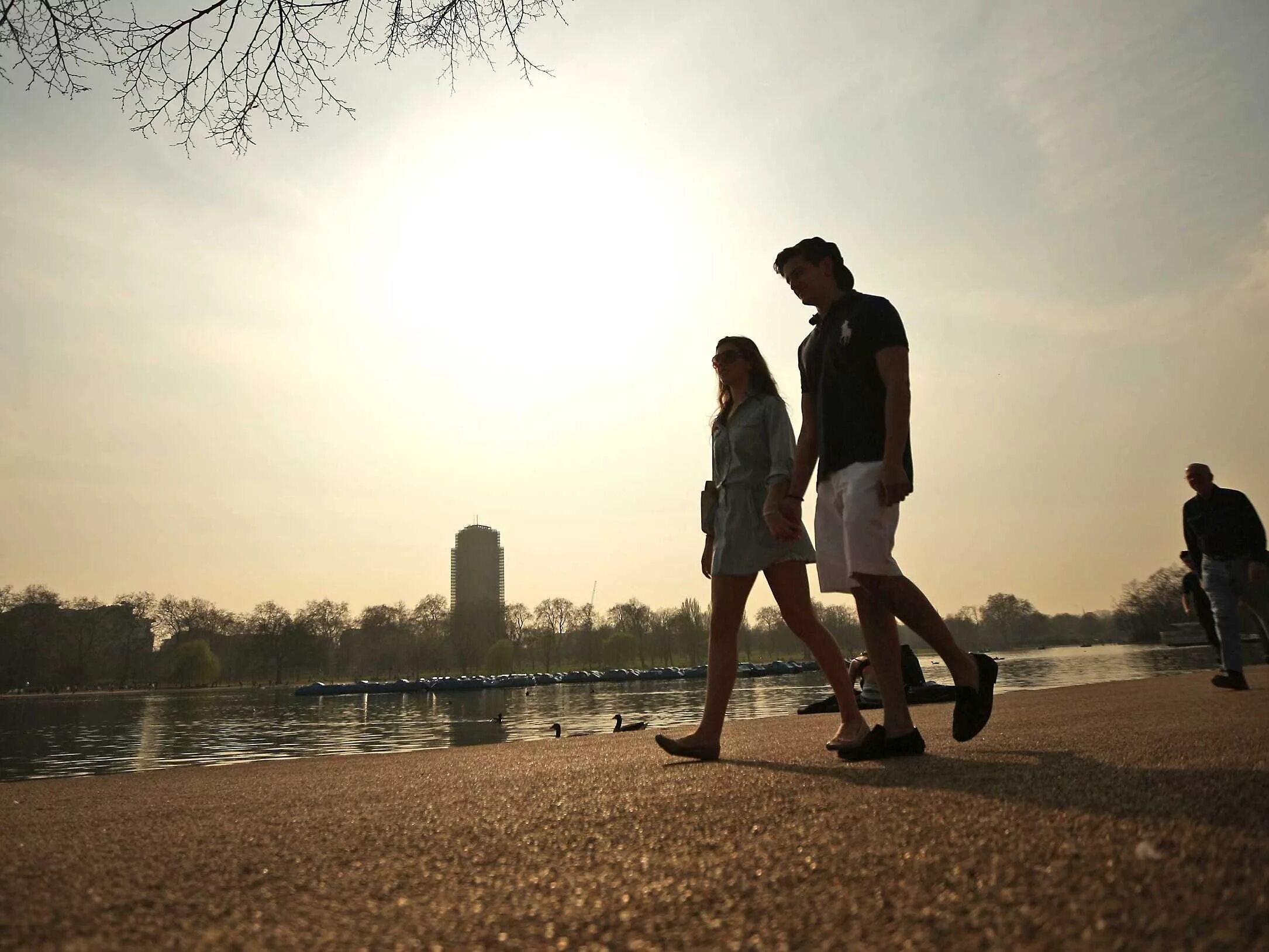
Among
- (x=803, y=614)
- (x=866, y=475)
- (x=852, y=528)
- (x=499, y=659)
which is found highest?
(x=866, y=475)

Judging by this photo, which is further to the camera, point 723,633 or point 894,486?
point 723,633

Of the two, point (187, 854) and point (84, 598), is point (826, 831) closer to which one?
point (187, 854)

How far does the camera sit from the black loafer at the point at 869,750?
2.99 m

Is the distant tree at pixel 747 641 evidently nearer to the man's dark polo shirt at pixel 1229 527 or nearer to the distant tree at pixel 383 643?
the distant tree at pixel 383 643

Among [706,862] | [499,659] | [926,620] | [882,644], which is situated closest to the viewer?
[706,862]

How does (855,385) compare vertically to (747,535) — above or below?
above

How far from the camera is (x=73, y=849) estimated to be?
1.89 meters

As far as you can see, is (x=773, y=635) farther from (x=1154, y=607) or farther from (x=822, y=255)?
(x=822, y=255)

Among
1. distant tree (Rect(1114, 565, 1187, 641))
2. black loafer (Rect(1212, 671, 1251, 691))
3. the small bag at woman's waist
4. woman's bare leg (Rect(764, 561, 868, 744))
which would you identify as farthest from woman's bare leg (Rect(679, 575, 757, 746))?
distant tree (Rect(1114, 565, 1187, 641))

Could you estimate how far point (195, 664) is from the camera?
86875 mm

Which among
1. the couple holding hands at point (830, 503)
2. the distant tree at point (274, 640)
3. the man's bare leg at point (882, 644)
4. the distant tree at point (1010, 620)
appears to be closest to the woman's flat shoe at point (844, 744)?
the couple holding hands at point (830, 503)

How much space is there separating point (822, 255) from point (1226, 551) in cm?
556

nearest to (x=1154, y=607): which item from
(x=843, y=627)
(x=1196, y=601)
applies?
(x=843, y=627)

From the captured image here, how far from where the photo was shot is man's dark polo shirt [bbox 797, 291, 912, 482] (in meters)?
3.39
